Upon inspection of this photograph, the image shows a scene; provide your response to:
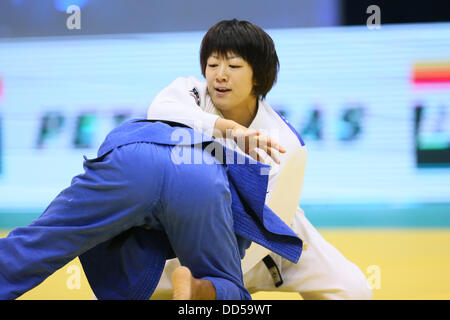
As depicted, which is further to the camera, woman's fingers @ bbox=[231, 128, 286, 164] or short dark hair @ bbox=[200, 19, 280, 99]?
short dark hair @ bbox=[200, 19, 280, 99]

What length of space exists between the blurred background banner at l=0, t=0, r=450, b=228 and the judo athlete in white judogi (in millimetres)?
2265

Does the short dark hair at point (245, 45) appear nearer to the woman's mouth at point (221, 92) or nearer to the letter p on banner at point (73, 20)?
the woman's mouth at point (221, 92)

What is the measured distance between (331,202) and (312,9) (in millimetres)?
1646

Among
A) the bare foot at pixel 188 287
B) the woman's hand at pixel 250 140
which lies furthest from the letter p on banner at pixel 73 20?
the bare foot at pixel 188 287

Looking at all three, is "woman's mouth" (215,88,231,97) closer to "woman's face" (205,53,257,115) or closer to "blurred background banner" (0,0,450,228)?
"woman's face" (205,53,257,115)

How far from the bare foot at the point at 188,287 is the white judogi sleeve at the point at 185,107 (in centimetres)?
53

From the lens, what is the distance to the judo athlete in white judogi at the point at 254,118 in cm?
204

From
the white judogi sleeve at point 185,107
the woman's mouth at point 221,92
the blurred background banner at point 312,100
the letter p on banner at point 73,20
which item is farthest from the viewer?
the letter p on banner at point 73,20

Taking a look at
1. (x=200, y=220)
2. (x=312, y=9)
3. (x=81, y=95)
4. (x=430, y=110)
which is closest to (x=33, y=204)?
(x=81, y=95)

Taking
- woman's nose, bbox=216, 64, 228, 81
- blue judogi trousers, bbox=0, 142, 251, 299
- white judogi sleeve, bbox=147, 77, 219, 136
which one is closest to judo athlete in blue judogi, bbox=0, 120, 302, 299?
blue judogi trousers, bbox=0, 142, 251, 299

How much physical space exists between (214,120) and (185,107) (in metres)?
0.12

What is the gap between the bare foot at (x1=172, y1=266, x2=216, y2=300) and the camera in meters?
1.51

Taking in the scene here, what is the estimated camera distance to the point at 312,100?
4859 millimetres
